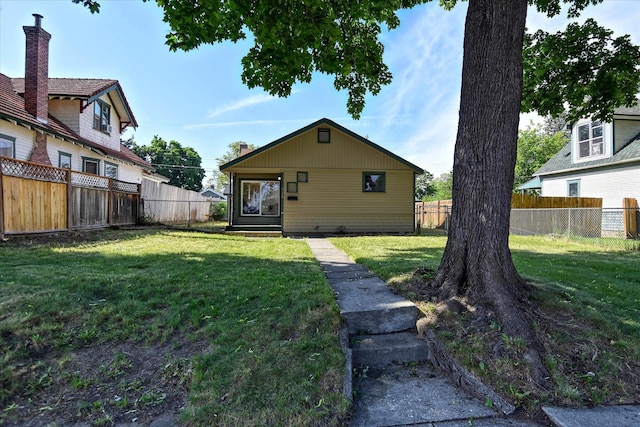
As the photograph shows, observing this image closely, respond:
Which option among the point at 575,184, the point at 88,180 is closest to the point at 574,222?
the point at 575,184

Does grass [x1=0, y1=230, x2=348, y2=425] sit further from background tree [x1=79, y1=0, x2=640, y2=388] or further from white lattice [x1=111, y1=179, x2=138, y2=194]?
white lattice [x1=111, y1=179, x2=138, y2=194]

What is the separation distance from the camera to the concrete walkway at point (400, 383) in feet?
7.43

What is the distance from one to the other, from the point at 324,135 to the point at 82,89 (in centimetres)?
1042

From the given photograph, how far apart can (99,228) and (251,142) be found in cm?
4931

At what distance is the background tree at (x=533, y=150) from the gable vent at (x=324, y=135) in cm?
2406

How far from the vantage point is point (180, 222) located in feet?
62.8

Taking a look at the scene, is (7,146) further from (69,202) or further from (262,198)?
(262,198)

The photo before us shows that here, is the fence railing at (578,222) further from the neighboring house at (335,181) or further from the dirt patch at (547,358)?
the dirt patch at (547,358)

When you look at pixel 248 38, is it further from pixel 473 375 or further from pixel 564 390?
pixel 564 390

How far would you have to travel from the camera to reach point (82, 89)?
1350cm

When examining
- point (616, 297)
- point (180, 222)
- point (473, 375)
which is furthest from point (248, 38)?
point (180, 222)

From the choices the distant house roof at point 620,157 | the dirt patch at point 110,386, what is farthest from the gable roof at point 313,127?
the dirt patch at point 110,386

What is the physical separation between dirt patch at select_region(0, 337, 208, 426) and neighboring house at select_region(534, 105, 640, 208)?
56.8 feet

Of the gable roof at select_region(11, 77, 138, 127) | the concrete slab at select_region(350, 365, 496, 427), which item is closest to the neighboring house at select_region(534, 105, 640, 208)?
the concrete slab at select_region(350, 365, 496, 427)
